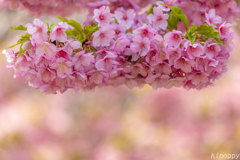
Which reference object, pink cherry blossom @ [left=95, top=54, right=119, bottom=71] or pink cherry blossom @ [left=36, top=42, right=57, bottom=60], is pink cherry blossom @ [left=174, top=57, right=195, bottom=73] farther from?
pink cherry blossom @ [left=36, top=42, right=57, bottom=60]

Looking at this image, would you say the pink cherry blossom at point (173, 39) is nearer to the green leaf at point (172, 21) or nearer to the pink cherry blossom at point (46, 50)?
the green leaf at point (172, 21)

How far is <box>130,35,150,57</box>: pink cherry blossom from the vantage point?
3.09ft

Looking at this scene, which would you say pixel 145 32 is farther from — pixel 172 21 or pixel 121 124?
pixel 121 124

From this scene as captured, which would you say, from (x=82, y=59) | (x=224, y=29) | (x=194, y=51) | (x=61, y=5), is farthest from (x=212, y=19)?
(x=61, y=5)

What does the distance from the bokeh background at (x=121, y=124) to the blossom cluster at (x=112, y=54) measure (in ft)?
8.34

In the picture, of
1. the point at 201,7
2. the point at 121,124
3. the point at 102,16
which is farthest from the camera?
the point at 121,124

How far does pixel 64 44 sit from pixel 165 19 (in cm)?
43

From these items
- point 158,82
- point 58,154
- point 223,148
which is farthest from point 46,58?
point 223,148

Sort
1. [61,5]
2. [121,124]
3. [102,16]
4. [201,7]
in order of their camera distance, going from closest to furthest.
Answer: [102,16] < [201,7] < [61,5] < [121,124]

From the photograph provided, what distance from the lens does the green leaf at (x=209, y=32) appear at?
958mm

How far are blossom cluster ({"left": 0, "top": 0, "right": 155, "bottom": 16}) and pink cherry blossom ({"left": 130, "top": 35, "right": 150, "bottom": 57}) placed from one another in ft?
1.89

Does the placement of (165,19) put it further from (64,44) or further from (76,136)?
(76,136)

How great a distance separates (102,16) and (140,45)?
18 cm

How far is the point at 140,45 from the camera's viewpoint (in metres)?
0.95
